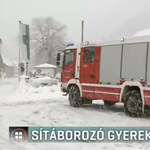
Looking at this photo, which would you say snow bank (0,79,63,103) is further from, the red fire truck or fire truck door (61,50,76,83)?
the red fire truck

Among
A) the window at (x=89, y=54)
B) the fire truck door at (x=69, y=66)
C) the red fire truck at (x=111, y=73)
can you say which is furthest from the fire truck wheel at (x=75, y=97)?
the window at (x=89, y=54)

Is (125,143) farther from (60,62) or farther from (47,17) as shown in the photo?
(47,17)

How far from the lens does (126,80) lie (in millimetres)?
11492

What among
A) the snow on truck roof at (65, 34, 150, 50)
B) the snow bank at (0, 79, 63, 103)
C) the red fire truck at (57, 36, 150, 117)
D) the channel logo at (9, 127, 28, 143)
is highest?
the snow on truck roof at (65, 34, 150, 50)

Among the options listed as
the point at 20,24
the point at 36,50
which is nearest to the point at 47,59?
the point at 36,50

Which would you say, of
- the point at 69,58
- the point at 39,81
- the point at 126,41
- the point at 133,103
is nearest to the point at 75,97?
the point at 69,58

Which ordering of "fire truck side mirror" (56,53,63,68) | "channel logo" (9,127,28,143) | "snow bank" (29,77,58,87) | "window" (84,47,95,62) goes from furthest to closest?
1. "snow bank" (29,77,58,87)
2. "fire truck side mirror" (56,53,63,68)
3. "window" (84,47,95,62)
4. "channel logo" (9,127,28,143)

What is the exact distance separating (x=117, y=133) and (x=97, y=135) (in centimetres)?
50

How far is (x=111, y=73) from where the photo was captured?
1213 cm

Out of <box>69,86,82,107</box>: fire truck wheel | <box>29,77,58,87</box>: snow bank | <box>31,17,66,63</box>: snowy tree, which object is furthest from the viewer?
<box>31,17,66,63</box>: snowy tree

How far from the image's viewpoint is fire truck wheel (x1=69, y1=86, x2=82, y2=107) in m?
14.4

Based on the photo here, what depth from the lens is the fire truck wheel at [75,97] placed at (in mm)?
14406

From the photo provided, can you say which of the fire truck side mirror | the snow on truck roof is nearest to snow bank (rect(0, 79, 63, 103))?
the fire truck side mirror

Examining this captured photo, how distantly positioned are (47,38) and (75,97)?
2731 inches
